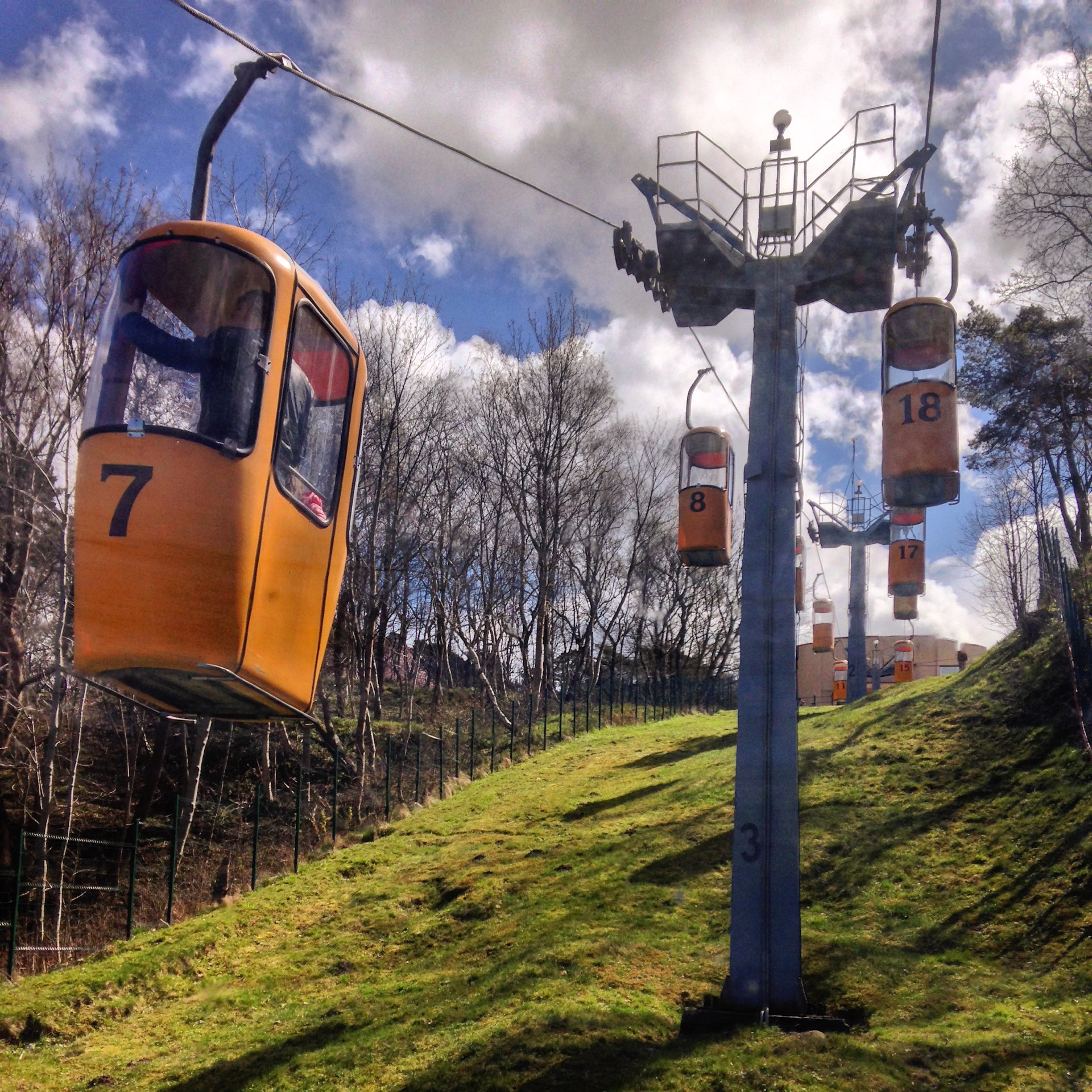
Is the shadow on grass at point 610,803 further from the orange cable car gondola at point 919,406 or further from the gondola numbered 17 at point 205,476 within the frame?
the gondola numbered 17 at point 205,476

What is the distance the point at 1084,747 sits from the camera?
1348cm

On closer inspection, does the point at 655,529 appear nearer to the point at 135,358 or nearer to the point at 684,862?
the point at 684,862

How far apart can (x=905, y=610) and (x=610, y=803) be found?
1123 cm

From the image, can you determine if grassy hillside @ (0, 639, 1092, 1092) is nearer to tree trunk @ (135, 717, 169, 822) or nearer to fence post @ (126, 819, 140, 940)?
fence post @ (126, 819, 140, 940)

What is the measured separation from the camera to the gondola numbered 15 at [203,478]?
180 inches

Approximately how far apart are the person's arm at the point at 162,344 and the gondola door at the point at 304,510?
462mm

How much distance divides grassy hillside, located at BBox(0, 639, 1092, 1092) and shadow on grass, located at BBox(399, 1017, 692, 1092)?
3cm

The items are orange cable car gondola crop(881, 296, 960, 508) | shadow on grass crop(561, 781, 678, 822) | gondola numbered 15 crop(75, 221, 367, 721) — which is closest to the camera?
gondola numbered 15 crop(75, 221, 367, 721)

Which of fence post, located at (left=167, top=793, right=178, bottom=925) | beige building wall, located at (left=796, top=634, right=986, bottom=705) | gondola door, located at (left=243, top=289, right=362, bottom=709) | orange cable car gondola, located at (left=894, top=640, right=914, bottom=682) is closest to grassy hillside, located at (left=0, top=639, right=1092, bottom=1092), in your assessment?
fence post, located at (left=167, top=793, right=178, bottom=925)

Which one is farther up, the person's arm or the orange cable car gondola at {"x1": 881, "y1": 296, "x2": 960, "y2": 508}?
the orange cable car gondola at {"x1": 881, "y1": 296, "x2": 960, "y2": 508}

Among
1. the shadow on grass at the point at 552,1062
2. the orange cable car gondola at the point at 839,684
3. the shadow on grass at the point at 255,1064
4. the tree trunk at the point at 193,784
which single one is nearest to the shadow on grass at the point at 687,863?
the shadow on grass at the point at 552,1062

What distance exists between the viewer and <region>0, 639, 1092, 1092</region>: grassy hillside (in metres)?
7.54

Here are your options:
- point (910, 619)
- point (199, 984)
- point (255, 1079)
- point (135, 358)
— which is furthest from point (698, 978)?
point (910, 619)

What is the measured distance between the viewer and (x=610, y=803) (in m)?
16.9
